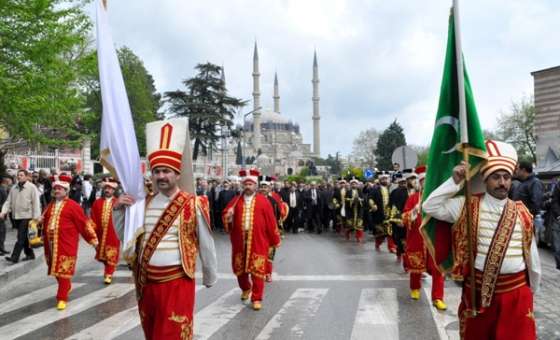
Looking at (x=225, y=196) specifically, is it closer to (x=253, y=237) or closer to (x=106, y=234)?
(x=106, y=234)

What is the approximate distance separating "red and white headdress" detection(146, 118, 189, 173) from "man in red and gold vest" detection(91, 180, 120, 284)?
593 cm

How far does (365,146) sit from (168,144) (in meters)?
75.5

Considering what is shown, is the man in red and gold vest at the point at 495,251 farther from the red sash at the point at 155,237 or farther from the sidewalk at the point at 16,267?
the sidewalk at the point at 16,267

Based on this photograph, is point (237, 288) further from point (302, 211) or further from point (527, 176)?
point (302, 211)

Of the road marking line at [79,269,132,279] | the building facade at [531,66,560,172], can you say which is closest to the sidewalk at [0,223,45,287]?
the road marking line at [79,269,132,279]

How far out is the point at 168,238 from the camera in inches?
186

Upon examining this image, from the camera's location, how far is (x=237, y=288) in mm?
9969

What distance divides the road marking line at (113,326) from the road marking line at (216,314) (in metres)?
0.79

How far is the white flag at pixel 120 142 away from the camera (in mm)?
4516

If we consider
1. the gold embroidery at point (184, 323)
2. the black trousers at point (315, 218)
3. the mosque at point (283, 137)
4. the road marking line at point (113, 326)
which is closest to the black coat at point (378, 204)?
the black trousers at point (315, 218)

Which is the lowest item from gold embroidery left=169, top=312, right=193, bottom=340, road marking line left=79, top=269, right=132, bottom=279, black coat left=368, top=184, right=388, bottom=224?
road marking line left=79, top=269, right=132, bottom=279

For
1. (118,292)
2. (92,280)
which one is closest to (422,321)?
(118,292)

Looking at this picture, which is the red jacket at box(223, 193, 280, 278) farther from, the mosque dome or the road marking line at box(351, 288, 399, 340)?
the mosque dome

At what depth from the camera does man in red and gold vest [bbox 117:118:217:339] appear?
463 centimetres
